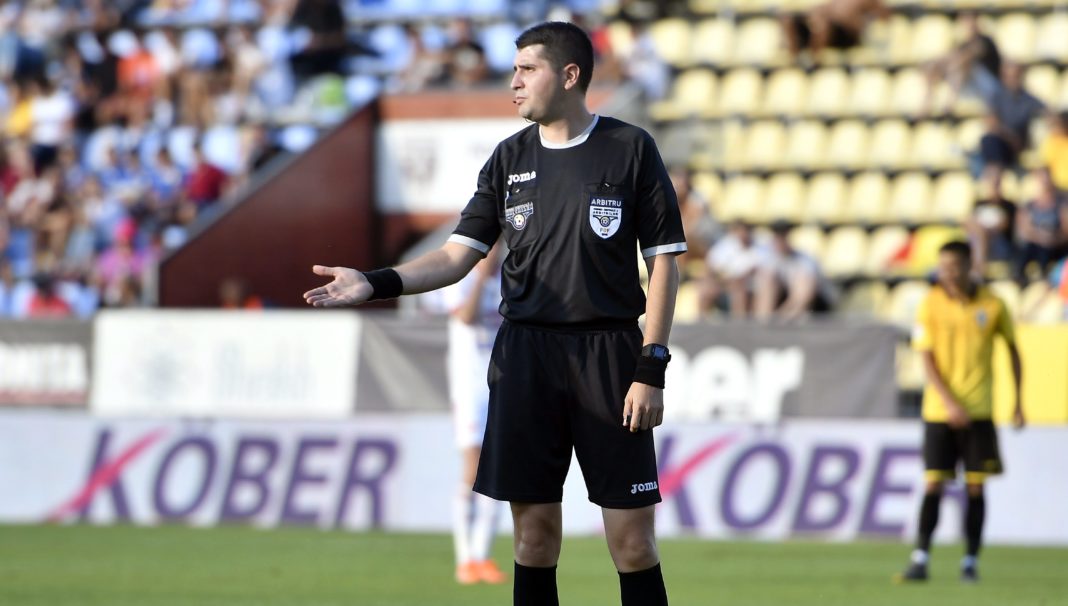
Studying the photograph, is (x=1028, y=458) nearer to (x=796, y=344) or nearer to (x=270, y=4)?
(x=796, y=344)

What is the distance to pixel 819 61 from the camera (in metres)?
22.5

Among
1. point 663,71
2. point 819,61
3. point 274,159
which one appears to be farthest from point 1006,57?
point 274,159

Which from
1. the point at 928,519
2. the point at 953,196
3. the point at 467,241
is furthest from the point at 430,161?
the point at 467,241

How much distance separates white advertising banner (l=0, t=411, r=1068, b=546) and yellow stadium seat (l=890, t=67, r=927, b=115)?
7.18 metres

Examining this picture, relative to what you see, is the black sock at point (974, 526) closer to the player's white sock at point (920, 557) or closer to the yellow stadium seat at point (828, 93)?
the player's white sock at point (920, 557)

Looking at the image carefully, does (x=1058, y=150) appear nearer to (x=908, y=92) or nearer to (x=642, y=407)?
(x=908, y=92)

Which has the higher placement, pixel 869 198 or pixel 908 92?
pixel 908 92

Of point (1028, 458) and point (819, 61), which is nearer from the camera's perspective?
point (1028, 458)

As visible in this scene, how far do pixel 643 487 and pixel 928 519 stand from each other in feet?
19.6

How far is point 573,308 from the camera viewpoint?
6.41m

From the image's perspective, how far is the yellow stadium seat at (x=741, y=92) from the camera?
22625 mm

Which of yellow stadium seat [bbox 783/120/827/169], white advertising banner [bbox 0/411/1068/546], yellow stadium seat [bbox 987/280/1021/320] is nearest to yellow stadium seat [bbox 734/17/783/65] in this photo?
yellow stadium seat [bbox 783/120/827/169]

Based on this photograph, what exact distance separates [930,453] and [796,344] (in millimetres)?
4176

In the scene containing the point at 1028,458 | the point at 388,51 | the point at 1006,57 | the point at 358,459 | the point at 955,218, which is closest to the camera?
the point at 1028,458
